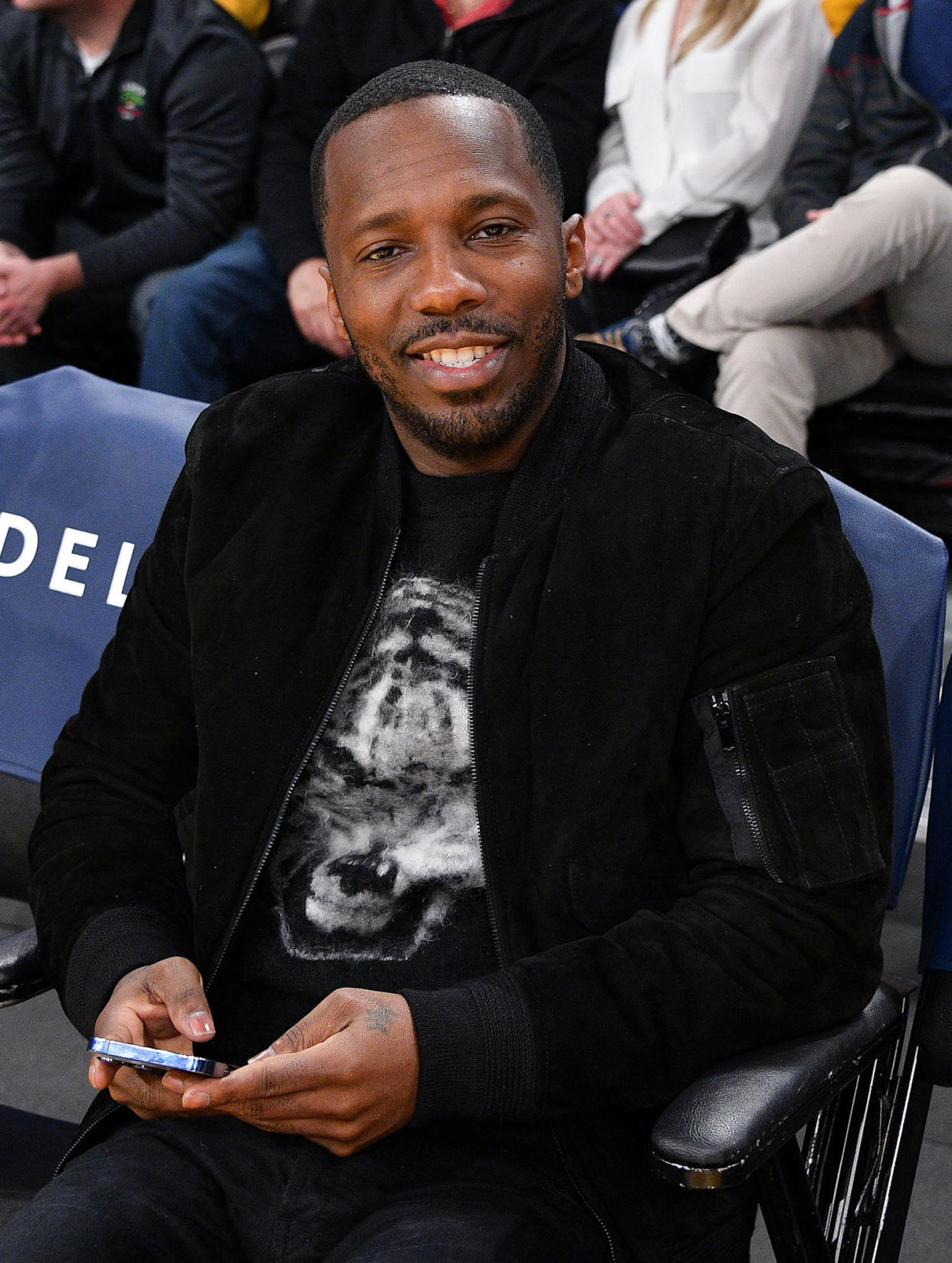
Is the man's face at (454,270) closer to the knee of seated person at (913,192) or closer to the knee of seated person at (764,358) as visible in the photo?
the knee of seated person at (764,358)

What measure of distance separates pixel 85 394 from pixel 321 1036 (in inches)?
41.9

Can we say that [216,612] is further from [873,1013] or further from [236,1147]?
[873,1013]

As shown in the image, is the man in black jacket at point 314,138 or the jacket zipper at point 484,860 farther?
the man in black jacket at point 314,138

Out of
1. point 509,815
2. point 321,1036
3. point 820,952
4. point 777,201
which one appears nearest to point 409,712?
point 509,815

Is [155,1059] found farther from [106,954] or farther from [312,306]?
[312,306]

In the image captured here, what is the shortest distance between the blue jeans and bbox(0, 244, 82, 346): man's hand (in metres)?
0.23

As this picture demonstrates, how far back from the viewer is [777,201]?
10.9 feet

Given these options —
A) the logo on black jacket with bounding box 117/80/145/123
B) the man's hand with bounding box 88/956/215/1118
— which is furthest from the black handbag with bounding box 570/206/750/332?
the man's hand with bounding box 88/956/215/1118

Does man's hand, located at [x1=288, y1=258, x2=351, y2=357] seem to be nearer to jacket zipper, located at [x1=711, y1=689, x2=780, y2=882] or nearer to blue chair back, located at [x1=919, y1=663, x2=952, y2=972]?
blue chair back, located at [x1=919, y1=663, x2=952, y2=972]

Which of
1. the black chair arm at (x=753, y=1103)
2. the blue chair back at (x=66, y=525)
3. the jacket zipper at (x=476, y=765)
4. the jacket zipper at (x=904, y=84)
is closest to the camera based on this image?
the black chair arm at (x=753, y=1103)

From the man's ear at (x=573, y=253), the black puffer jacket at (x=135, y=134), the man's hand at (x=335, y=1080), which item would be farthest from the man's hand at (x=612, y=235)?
the man's hand at (x=335, y=1080)

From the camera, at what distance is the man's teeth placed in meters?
1.40

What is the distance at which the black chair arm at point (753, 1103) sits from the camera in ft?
3.62

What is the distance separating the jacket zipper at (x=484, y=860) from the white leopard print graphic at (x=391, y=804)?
0.01m
